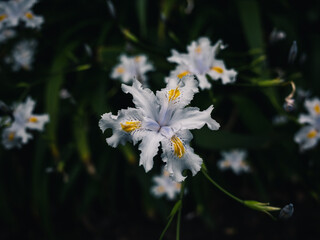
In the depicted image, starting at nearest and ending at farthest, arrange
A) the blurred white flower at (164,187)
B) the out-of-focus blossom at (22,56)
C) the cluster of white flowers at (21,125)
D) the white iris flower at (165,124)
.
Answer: the white iris flower at (165,124) < the cluster of white flowers at (21,125) < the blurred white flower at (164,187) < the out-of-focus blossom at (22,56)

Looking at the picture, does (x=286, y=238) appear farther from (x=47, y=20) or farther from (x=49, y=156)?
(x=47, y=20)

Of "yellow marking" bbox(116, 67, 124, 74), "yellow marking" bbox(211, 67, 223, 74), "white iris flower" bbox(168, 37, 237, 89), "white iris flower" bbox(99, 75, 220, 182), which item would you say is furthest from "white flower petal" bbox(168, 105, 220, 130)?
"yellow marking" bbox(116, 67, 124, 74)

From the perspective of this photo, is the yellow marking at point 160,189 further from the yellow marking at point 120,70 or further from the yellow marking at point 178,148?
the yellow marking at point 178,148

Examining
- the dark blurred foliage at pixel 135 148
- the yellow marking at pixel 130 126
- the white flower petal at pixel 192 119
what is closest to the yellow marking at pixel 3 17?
the dark blurred foliage at pixel 135 148

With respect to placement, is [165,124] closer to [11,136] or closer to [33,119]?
[33,119]

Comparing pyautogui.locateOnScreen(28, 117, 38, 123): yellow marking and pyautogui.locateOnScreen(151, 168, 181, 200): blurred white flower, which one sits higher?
pyautogui.locateOnScreen(28, 117, 38, 123): yellow marking

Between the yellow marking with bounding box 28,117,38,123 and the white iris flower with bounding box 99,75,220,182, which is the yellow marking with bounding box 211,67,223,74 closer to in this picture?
the white iris flower with bounding box 99,75,220,182

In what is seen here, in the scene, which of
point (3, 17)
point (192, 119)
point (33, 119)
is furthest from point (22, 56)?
point (192, 119)
